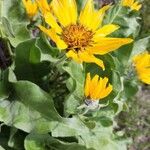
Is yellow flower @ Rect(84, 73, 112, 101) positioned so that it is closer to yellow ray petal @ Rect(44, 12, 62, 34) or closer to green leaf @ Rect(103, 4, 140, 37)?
yellow ray petal @ Rect(44, 12, 62, 34)

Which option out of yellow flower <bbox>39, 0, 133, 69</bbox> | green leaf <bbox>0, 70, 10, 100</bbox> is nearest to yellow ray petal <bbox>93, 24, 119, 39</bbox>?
yellow flower <bbox>39, 0, 133, 69</bbox>

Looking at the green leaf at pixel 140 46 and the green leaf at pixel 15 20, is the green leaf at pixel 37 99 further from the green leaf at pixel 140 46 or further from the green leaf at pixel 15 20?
the green leaf at pixel 140 46

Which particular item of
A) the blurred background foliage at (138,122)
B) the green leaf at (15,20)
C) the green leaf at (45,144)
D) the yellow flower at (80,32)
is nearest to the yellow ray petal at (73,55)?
the yellow flower at (80,32)

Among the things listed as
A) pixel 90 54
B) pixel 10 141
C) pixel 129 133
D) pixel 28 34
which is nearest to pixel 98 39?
pixel 90 54

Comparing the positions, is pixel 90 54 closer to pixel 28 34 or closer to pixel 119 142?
pixel 28 34

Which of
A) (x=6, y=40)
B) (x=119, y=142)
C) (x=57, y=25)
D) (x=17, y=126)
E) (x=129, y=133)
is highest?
(x=57, y=25)

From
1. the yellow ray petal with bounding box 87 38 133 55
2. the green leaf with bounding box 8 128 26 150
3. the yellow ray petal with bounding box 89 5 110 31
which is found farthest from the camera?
the green leaf with bounding box 8 128 26 150
